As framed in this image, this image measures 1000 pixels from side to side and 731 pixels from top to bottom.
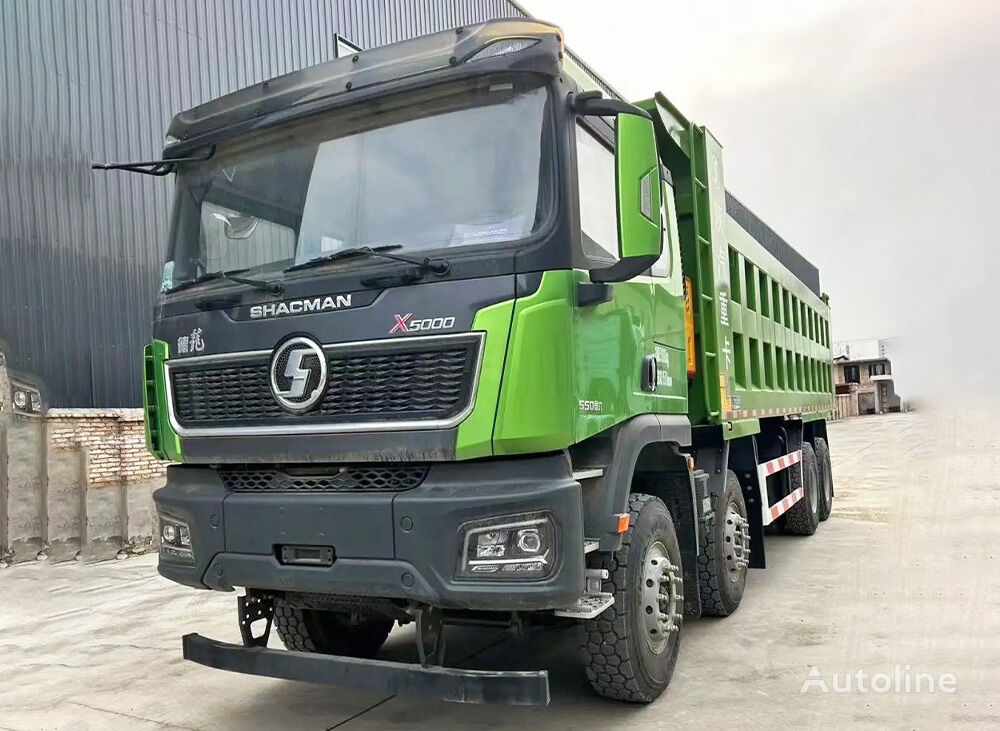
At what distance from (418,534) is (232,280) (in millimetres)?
1540

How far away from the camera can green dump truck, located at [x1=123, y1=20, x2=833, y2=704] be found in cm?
325

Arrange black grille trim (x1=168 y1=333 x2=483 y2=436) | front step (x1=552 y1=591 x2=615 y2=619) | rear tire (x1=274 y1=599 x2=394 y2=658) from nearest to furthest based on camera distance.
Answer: black grille trim (x1=168 y1=333 x2=483 y2=436) → front step (x1=552 y1=591 x2=615 y2=619) → rear tire (x1=274 y1=599 x2=394 y2=658)

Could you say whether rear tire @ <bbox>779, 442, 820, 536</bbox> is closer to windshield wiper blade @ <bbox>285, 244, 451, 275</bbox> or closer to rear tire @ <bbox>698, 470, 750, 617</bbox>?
rear tire @ <bbox>698, 470, 750, 617</bbox>

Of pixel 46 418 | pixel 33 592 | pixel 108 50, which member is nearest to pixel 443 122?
pixel 33 592

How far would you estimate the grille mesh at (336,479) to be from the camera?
3.42 m

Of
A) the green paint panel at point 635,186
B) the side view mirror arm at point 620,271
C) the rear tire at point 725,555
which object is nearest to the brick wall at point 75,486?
the rear tire at point 725,555

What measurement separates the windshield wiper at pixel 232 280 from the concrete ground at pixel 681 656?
7.05 feet

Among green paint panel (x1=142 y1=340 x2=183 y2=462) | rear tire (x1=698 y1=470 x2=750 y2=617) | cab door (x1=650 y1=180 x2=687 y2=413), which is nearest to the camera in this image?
green paint panel (x1=142 y1=340 x2=183 y2=462)

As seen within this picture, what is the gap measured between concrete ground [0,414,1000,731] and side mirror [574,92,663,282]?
2115 mm

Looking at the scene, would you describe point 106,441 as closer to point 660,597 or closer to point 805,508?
point 660,597

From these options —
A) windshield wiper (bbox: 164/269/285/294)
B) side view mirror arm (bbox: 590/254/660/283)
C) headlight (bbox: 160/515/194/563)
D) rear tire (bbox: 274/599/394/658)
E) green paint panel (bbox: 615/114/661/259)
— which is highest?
green paint panel (bbox: 615/114/661/259)

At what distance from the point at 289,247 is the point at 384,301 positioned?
692 millimetres

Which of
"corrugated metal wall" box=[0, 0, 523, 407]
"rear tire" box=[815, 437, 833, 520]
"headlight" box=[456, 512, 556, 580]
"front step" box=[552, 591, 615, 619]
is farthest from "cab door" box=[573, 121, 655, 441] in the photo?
"corrugated metal wall" box=[0, 0, 523, 407]

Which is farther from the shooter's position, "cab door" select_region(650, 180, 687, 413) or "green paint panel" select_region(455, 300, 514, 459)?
"cab door" select_region(650, 180, 687, 413)
